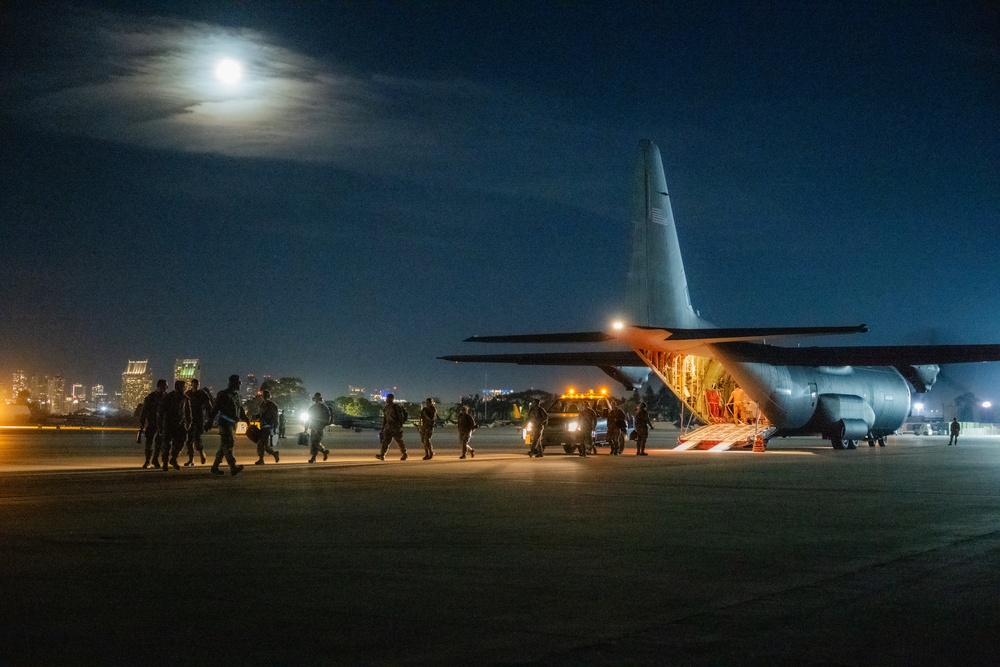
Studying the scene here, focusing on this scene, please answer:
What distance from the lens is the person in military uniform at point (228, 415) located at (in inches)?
713

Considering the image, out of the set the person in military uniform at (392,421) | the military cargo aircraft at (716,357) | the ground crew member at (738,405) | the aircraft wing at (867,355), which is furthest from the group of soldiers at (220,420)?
the ground crew member at (738,405)

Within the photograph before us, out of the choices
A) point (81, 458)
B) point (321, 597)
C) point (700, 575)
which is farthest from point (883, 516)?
point (81, 458)

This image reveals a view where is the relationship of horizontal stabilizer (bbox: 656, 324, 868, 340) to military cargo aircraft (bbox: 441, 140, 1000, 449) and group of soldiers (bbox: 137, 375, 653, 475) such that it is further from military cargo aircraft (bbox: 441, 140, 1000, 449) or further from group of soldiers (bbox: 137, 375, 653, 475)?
group of soldiers (bbox: 137, 375, 653, 475)

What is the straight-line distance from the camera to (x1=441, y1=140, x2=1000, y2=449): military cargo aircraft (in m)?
30.7

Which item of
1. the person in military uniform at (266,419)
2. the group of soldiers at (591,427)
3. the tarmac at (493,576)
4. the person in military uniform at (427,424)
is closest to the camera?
the tarmac at (493,576)

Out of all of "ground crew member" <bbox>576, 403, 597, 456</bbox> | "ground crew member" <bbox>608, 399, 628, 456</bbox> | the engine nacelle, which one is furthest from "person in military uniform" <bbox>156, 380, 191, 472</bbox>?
the engine nacelle

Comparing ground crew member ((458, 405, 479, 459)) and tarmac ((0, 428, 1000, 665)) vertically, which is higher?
ground crew member ((458, 405, 479, 459))

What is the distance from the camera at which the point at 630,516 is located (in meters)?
12.0

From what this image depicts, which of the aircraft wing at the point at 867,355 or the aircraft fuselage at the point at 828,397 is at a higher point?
the aircraft wing at the point at 867,355

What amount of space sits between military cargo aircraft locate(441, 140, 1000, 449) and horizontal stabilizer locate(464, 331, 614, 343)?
0.03 m

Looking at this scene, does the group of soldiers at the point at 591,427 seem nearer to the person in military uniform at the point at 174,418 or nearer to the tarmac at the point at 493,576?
the person in military uniform at the point at 174,418

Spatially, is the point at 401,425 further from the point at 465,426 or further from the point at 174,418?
the point at 174,418

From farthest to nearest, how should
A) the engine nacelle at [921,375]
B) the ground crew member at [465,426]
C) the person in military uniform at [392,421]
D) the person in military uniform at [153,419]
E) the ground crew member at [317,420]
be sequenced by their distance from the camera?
the engine nacelle at [921,375]
the ground crew member at [465,426]
the person in military uniform at [392,421]
the ground crew member at [317,420]
the person in military uniform at [153,419]

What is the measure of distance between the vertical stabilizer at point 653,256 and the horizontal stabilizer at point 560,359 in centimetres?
545
